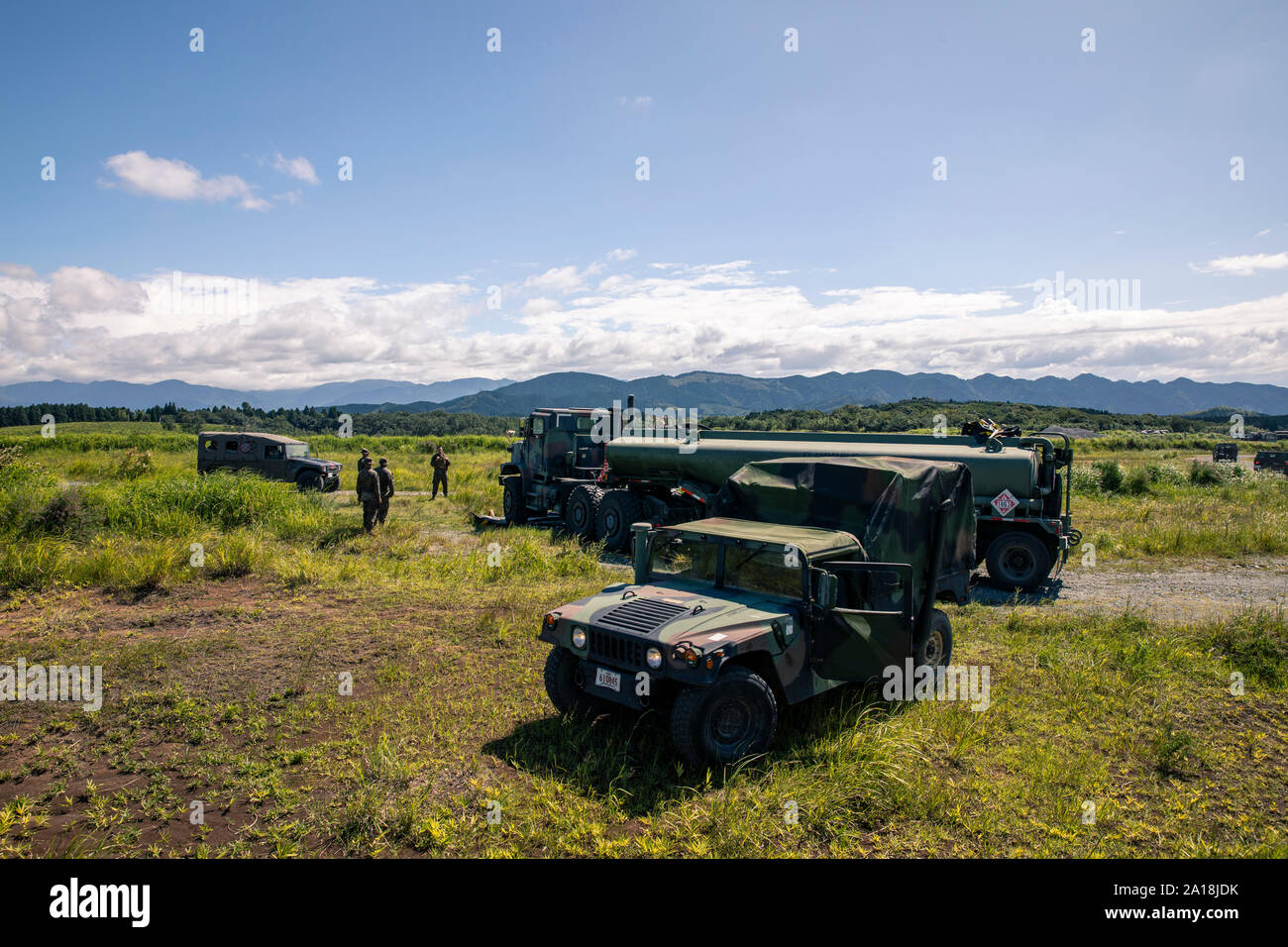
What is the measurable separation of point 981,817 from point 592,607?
9.99ft

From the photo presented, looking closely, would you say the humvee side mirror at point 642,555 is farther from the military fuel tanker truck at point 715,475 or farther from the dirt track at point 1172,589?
the dirt track at point 1172,589

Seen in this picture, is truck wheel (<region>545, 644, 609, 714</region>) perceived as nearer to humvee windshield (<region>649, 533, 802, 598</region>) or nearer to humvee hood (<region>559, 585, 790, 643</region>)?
humvee hood (<region>559, 585, 790, 643</region>)

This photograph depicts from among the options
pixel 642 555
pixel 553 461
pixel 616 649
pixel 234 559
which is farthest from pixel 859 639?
pixel 553 461

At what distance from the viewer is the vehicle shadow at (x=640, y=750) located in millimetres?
4799

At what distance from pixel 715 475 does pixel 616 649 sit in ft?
29.2

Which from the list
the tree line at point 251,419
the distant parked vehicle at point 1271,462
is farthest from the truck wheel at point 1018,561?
the tree line at point 251,419

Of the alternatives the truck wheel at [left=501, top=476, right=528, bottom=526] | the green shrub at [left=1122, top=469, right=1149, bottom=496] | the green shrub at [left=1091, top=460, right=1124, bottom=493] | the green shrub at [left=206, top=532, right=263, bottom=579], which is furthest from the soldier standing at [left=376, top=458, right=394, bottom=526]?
the green shrub at [left=1122, top=469, right=1149, bottom=496]

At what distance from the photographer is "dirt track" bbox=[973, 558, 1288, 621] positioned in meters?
10.1

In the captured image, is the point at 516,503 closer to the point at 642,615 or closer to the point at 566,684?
the point at 566,684

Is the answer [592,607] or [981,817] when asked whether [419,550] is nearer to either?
[592,607]

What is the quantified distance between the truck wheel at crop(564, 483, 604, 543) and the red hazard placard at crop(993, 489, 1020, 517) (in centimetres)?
771

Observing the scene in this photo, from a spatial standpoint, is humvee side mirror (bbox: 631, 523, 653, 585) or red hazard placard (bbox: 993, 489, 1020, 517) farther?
red hazard placard (bbox: 993, 489, 1020, 517)

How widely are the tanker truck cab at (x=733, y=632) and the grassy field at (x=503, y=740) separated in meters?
0.40
